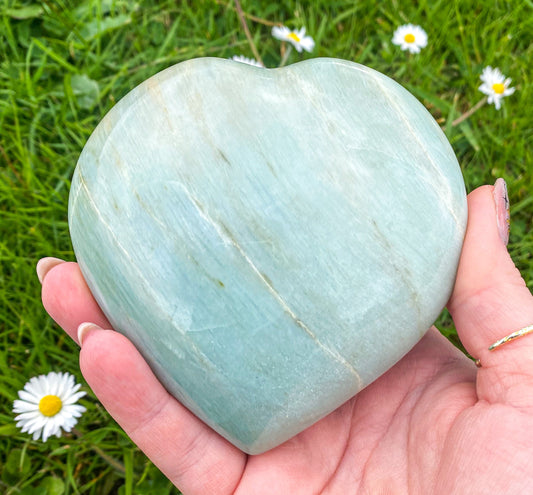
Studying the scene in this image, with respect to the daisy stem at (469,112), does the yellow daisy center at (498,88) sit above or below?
above

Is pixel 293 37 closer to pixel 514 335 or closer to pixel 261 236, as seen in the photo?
pixel 261 236

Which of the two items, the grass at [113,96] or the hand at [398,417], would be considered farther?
the grass at [113,96]

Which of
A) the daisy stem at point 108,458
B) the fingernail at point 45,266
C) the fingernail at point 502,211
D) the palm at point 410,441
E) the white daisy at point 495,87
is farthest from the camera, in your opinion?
the white daisy at point 495,87

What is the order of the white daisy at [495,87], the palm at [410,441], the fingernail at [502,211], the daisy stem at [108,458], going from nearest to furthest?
the palm at [410,441] → the fingernail at [502,211] → the daisy stem at [108,458] → the white daisy at [495,87]

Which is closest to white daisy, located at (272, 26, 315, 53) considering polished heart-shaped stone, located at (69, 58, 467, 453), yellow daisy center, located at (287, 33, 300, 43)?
yellow daisy center, located at (287, 33, 300, 43)

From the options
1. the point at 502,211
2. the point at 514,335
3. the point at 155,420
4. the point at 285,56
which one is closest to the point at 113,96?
the point at 285,56

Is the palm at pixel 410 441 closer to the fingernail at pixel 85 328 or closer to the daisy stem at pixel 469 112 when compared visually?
the fingernail at pixel 85 328

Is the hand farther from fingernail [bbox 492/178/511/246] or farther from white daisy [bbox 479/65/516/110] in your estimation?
white daisy [bbox 479/65/516/110]

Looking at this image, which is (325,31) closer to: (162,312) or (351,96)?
(351,96)

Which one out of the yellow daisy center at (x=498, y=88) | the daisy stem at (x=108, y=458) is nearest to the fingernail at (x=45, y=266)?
the daisy stem at (x=108, y=458)
